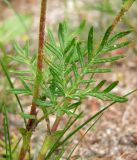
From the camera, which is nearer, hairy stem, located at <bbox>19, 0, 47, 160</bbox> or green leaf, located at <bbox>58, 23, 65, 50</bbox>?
hairy stem, located at <bbox>19, 0, 47, 160</bbox>

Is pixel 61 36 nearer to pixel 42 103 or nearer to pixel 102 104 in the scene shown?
pixel 42 103

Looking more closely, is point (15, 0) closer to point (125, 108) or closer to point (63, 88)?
point (125, 108)

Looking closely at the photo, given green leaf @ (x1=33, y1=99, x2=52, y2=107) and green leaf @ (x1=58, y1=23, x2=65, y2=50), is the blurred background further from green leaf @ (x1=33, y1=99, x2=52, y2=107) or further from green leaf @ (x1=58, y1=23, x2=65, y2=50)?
green leaf @ (x1=33, y1=99, x2=52, y2=107)

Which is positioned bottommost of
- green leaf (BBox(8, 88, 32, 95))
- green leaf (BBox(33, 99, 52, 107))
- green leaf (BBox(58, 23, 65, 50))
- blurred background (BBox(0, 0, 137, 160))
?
blurred background (BBox(0, 0, 137, 160))

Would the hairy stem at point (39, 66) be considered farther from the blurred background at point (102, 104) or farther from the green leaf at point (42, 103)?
the blurred background at point (102, 104)

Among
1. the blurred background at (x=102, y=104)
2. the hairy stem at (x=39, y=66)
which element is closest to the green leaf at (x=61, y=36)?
the hairy stem at (x=39, y=66)

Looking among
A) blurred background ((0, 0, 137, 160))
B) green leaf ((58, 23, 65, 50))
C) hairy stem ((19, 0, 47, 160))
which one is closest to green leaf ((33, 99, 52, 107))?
hairy stem ((19, 0, 47, 160))

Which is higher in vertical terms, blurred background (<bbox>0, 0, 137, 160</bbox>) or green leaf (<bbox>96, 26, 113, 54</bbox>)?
green leaf (<bbox>96, 26, 113, 54</bbox>)

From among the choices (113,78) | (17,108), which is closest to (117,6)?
(113,78)

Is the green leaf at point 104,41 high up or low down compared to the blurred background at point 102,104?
up

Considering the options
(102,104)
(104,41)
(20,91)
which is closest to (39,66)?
(20,91)

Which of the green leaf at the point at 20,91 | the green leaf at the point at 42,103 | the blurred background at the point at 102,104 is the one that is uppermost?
the green leaf at the point at 20,91
